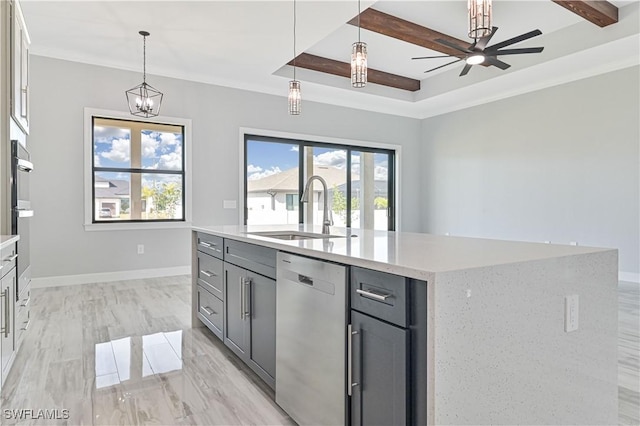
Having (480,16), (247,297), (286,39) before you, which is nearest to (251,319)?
(247,297)

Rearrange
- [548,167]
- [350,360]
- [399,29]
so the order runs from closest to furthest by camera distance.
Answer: [350,360]
[399,29]
[548,167]

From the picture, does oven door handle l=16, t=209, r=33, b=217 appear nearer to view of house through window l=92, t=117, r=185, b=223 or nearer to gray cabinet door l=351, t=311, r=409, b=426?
view of house through window l=92, t=117, r=185, b=223

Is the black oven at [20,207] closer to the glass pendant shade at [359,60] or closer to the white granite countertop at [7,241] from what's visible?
the white granite countertop at [7,241]

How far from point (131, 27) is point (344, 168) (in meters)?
4.00

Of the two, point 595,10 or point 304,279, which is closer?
point 304,279

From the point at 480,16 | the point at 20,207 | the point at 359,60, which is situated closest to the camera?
the point at 480,16

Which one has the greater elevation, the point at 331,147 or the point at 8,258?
the point at 331,147

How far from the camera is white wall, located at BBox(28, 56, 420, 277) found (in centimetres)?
448

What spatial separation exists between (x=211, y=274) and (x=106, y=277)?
287 cm

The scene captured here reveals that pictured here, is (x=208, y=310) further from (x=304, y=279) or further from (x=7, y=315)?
(x=304, y=279)

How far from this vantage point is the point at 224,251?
8.24ft

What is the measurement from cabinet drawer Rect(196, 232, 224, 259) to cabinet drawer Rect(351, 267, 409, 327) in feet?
4.80

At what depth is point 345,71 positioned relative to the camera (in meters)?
5.84

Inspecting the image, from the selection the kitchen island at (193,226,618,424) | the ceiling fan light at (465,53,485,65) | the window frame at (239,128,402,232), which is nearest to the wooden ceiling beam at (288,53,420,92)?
the window frame at (239,128,402,232)
